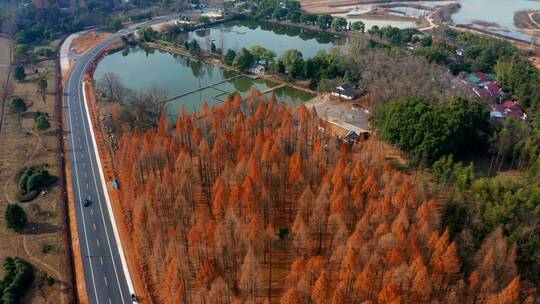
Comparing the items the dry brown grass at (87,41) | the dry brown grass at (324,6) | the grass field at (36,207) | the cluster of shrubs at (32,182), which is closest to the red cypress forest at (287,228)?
the grass field at (36,207)

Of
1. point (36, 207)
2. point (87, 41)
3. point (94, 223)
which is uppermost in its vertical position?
point (87, 41)

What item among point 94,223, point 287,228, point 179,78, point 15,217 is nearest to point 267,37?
point 179,78

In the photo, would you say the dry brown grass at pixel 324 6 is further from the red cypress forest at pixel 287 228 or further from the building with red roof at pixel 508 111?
the red cypress forest at pixel 287 228

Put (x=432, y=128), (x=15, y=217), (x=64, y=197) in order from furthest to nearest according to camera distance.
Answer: (x=432, y=128), (x=64, y=197), (x=15, y=217)

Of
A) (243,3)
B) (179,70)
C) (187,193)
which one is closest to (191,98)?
(179,70)

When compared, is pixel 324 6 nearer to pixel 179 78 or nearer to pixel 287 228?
pixel 179 78

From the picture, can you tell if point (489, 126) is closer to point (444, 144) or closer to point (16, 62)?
point (444, 144)
